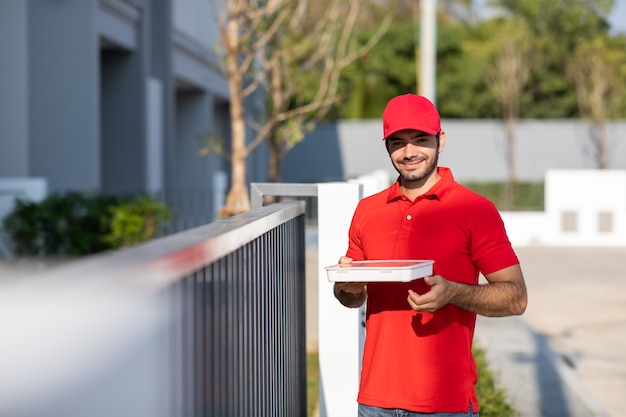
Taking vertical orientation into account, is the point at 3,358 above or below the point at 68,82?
below

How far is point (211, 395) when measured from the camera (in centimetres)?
263

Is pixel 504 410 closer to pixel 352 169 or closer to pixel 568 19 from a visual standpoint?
pixel 352 169

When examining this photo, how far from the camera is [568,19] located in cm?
4800

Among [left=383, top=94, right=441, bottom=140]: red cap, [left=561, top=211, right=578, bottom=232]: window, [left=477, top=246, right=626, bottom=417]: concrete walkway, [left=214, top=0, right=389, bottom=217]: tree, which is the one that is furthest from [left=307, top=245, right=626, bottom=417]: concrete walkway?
[left=561, top=211, right=578, bottom=232]: window

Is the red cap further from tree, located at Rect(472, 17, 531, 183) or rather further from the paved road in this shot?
tree, located at Rect(472, 17, 531, 183)

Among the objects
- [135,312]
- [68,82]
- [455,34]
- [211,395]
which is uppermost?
[455,34]

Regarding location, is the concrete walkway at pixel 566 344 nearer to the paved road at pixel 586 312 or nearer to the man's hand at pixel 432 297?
the paved road at pixel 586 312

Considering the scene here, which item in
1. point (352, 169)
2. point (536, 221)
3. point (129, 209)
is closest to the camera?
point (129, 209)

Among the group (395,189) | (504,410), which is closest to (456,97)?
(504,410)

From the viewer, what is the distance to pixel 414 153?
356 cm

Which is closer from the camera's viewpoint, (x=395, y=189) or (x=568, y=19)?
(x=395, y=189)

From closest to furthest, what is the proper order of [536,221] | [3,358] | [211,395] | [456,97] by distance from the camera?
[3,358]
[211,395]
[536,221]
[456,97]

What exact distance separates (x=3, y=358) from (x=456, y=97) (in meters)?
46.6

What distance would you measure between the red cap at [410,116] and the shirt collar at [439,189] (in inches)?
6.5
